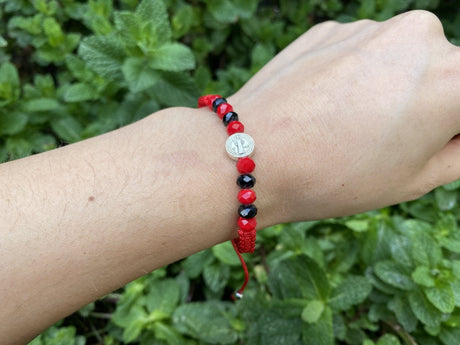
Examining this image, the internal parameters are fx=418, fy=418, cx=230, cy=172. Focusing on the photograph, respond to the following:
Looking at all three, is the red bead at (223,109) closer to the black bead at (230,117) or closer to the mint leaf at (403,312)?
the black bead at (230,117)

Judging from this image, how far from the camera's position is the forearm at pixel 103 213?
2.69ft

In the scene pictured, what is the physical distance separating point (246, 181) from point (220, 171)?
2.8 inches

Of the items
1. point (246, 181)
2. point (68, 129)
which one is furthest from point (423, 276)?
point (68, 129)

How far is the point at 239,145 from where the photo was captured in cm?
96

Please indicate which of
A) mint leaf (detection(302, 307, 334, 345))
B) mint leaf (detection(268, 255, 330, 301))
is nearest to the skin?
mint leaf (detection(268, 255, 330, 301))

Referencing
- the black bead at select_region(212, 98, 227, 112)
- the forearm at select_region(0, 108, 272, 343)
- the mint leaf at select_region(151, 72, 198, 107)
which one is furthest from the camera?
the mint leaf at select_region(151, 72, 198, 107)

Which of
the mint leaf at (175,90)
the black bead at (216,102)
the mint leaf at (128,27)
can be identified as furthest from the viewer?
the mint leaf at (175,90)

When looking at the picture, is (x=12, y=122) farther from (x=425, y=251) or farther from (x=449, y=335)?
(x=449, y=335)

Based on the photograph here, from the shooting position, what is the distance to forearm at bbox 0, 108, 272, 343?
819mm

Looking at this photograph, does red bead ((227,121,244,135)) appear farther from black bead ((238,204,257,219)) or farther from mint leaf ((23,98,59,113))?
mint leaf ((23,98,59,113))

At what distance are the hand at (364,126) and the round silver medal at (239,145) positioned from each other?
4cm

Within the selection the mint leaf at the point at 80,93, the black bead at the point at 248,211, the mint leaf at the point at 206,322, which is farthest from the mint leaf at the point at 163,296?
the mint leaf at the point at 80,93

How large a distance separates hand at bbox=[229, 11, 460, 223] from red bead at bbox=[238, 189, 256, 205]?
7cm

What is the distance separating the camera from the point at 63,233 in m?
0.84
